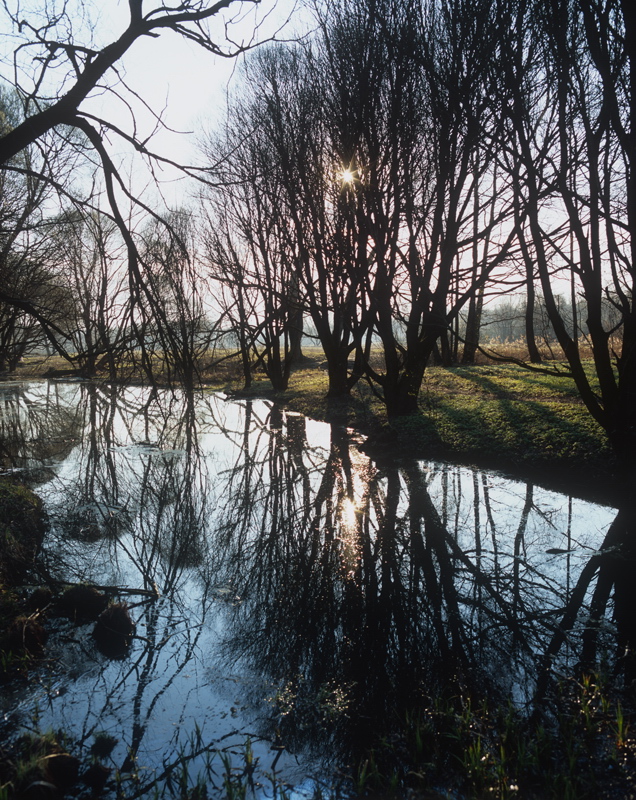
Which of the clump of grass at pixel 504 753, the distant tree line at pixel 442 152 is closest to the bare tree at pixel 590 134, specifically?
the distant tree line at pixel 442 152

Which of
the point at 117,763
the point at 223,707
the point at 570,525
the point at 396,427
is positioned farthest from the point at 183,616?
the point at 396,427

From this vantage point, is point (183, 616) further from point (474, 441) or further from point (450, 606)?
point (474, 441)

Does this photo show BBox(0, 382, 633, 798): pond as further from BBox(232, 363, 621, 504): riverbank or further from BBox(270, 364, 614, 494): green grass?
BBox(270, 364, 614, 494): green grass

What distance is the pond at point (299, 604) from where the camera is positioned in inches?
121

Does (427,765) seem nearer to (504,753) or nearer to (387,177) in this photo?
(504,753)

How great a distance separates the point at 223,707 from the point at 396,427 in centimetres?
943

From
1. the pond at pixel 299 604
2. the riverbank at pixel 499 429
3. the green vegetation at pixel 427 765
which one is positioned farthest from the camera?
the riverbank at pixel 499 429

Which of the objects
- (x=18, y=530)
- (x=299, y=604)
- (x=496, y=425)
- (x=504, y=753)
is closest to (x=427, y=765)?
(x=504, y=753)

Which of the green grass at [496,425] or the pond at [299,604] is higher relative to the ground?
the green grass at [496,425]

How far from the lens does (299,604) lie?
4668mm

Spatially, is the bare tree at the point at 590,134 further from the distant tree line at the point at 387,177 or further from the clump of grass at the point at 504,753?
the clump of grass at the point at 504,753

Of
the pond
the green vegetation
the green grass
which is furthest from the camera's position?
the green grass

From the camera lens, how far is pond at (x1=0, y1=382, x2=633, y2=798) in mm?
3080

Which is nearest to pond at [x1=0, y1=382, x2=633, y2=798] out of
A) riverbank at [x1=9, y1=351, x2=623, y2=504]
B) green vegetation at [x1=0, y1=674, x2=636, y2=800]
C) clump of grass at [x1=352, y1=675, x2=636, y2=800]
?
green vegetation at [x1=0, y1=674, x2=636, y2=800]
